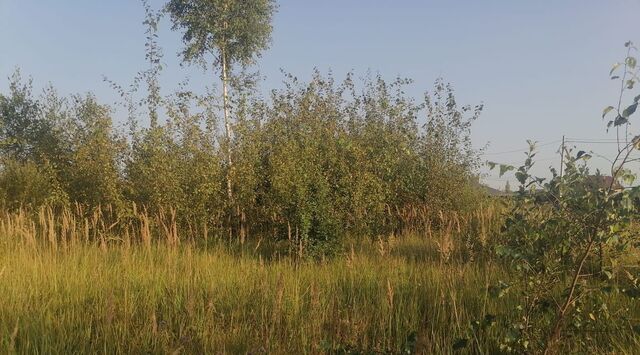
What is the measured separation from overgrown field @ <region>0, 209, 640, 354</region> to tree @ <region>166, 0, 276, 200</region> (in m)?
8.44

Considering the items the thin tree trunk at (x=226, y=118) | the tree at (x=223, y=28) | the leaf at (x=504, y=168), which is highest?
the tree at (x=223, y=28)

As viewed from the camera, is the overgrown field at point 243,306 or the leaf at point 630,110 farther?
the overgrown field at point 243,306

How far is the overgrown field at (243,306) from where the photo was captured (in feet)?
10.5

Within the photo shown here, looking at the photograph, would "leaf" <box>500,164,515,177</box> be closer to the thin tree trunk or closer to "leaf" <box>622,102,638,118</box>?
"leaf" <box>622,102,638,118</box>

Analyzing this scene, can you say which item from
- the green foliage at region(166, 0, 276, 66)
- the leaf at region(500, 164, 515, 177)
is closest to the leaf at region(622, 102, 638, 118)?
the leaf at region(500, 164, 515, 177)

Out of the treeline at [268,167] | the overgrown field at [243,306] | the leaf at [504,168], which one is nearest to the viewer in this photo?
the leaf at [504,168]

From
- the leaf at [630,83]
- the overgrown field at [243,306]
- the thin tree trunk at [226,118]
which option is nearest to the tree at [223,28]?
the thin tree trunk at [226,118]

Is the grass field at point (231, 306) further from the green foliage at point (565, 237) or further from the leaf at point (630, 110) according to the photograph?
the leaf at point (630, 110)

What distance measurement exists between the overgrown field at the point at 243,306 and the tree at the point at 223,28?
844 cm

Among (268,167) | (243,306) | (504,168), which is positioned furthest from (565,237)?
(268,167)

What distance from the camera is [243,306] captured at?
407 cm

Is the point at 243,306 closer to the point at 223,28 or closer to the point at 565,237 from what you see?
the point at 565,237

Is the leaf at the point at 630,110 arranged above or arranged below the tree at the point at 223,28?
below

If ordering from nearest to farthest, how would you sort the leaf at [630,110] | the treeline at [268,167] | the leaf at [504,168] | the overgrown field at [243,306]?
the leaf at [630,110] → the leaf at [504,168] → the overgrown field at [243,306] → the treeline at [268,167]
